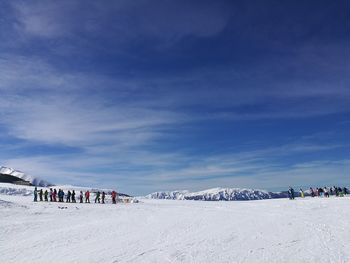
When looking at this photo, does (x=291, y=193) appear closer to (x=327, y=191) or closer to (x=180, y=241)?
(x=327, y=191)

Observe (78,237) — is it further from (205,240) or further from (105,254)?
(205,240)

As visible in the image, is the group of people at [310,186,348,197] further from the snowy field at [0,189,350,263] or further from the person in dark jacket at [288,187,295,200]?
the snowy field at [0,189,350,263]

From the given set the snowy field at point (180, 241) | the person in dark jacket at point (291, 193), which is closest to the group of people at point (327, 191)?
the person in dark jacket at point (291, 193)

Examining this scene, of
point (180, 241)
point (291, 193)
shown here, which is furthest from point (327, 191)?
point (180, 241)

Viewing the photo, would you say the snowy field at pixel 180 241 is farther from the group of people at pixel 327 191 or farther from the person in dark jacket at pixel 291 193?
the group of people at pixel 327 191

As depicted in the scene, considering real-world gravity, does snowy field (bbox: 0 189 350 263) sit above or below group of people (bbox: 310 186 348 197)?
below

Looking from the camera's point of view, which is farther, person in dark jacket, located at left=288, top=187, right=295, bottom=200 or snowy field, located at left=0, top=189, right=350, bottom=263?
person in dark jacket, located at left=288, top=187, right=295, bottom=200

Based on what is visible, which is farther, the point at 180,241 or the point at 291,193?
the point at 291,193

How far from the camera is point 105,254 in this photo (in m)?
11.2

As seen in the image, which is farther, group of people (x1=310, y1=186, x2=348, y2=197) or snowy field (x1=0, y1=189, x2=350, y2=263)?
group of people (x1=310, y1=186, x2=348, y2=197)

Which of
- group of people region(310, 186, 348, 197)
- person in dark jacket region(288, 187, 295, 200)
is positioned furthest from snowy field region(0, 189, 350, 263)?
group of people region(310, 186, 348, 197)

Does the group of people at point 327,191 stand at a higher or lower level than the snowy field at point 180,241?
higher

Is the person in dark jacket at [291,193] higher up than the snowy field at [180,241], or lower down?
higher up

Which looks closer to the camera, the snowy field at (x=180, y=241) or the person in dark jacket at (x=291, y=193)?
the snowy field at (x=180, y=241)
